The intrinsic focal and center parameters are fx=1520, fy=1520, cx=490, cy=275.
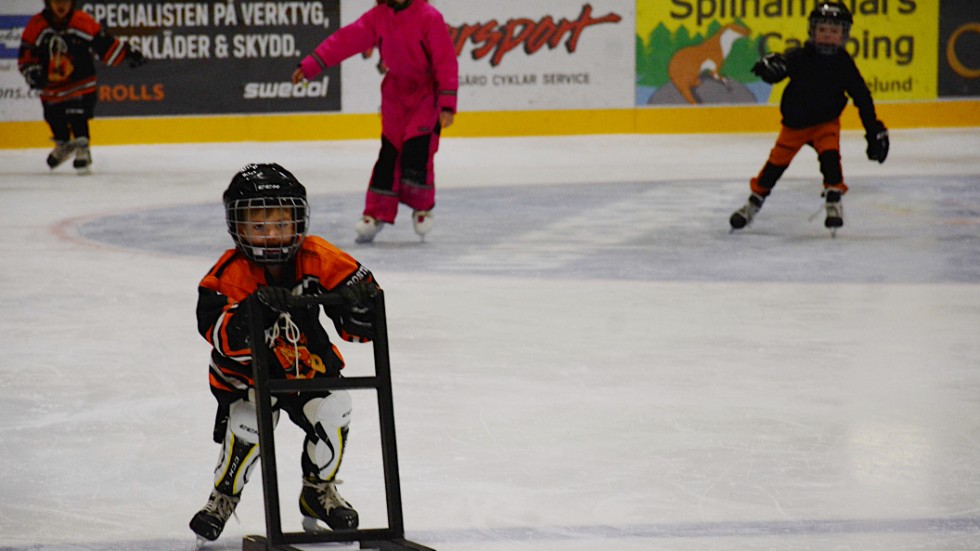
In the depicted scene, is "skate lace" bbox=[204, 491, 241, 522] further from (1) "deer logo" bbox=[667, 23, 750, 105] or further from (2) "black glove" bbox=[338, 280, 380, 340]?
(1) "deer logo" bbox=[667, 23, 750, 105]

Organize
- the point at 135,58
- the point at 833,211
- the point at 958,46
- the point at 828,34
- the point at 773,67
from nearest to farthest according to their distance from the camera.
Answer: the point at 828,34 → the point at 773,67 → the point at 833,211 → the point at 135,58 → the point at 958,46

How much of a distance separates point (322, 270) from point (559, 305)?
288 centimetres

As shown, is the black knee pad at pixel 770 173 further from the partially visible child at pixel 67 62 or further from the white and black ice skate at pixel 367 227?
the partially visible child at pixel 67 62

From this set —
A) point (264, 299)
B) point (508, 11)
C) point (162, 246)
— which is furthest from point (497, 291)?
point (508, 11)

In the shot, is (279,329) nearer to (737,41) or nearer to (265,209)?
(265,209)

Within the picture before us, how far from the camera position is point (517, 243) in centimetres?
719

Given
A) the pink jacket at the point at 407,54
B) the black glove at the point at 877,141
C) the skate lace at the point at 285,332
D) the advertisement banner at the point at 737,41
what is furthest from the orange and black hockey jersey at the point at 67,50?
the skate lace at the point at 285,332

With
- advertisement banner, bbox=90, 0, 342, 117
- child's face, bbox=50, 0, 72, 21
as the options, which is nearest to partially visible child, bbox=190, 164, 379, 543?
child's face, bbox=50, 0, 72, 21

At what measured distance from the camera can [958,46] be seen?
13.8 meters

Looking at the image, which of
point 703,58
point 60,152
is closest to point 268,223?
point 60,152

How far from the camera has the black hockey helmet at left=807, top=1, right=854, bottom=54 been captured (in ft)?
22.9

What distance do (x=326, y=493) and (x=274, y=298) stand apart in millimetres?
626

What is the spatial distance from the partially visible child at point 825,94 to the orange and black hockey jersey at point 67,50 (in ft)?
17.5

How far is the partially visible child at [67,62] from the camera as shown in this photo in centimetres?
1066
